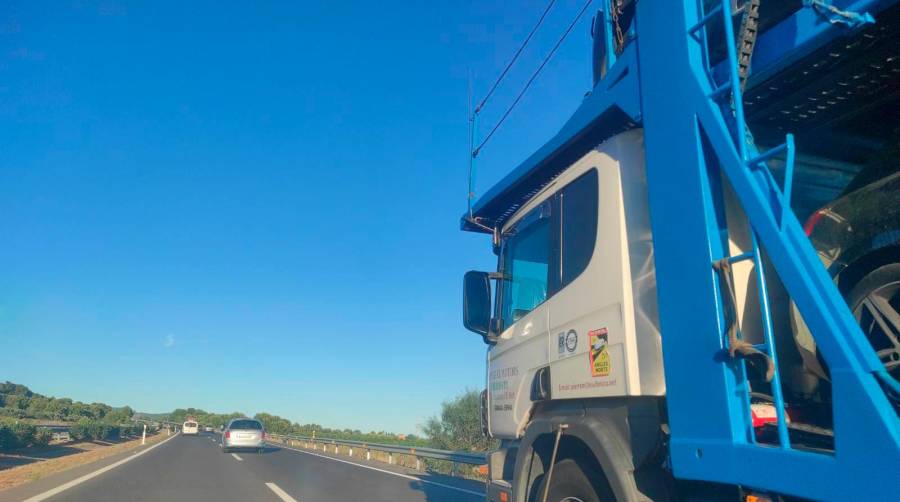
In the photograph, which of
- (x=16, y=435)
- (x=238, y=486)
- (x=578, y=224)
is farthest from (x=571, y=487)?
(x=16, y=435)

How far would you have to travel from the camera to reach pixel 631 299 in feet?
10.7

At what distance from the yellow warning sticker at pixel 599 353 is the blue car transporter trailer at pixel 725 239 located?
1.66 feet

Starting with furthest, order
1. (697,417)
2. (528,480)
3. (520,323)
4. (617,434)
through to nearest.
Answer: (520,323), (528,480), (617,434), (697,417)

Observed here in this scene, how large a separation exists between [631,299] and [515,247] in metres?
1.91

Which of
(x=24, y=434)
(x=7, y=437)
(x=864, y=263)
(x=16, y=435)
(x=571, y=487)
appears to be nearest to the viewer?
(x=864, y=263)

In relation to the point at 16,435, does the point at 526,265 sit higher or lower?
higher

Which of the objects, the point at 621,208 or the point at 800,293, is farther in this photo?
the point at 621,208

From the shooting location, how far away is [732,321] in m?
2.50

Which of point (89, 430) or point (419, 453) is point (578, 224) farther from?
point (89, 430)

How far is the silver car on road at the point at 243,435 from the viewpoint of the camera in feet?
85.9

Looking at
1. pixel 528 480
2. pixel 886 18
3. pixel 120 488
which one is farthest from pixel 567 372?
pixel 120 488

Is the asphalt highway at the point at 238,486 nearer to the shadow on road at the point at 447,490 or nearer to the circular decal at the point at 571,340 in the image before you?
the shadow on road at the point at 447,490

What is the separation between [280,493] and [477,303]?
27.5 ft

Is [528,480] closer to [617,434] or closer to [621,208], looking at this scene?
[617,434]
